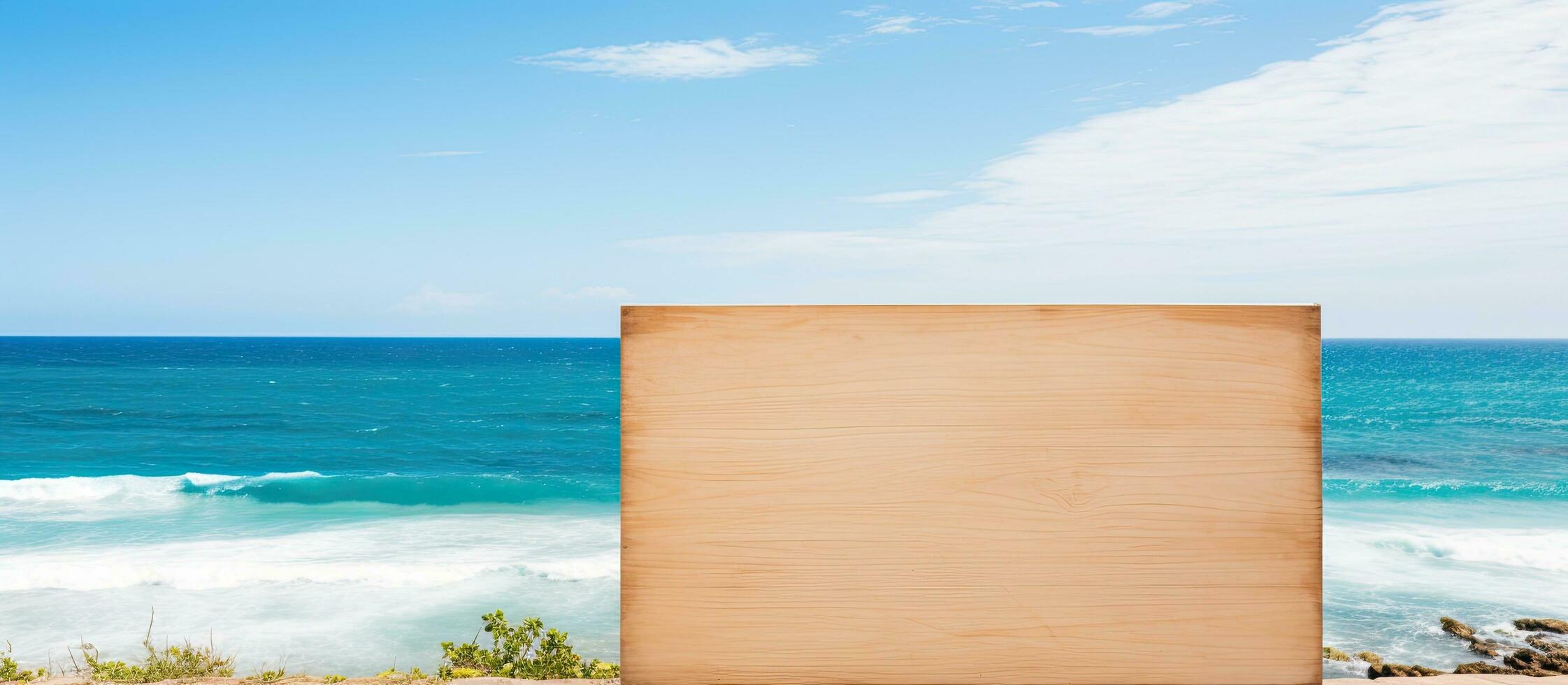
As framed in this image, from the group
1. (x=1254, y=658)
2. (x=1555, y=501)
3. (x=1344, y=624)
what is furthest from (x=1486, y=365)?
(x=1254, y=658)

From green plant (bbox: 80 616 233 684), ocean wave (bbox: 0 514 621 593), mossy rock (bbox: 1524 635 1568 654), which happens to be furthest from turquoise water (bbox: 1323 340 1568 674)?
ocean wave (bbox: 0 514 621 593)

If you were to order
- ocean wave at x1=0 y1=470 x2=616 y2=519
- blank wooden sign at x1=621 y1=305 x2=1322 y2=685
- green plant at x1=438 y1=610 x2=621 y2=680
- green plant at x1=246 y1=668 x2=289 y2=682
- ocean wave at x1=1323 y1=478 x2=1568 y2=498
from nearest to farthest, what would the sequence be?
blank wooden sign at x1=621 y1=305 x2=1322 y2=685 → green plant at x1=246 y1=668 x2=289 y2=682 → green plant at x1=438 y1=610 x2=621 y2=680 → ocean wave at x1=0 y1=470 x2=616 y2=519 → ocean wave at x1=1323 y1=478 x2=1568 y2=498

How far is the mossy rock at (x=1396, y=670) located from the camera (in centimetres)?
624

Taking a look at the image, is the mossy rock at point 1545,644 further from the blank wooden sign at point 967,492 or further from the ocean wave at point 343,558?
the ocean wave at point 343,558

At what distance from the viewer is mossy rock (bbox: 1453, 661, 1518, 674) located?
6.21 m

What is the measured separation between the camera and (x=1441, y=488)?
1644 cm

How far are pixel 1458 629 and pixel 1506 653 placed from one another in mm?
456

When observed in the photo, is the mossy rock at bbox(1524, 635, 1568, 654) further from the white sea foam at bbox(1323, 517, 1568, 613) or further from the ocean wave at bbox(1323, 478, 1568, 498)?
the ocean wave at bbox(1323, 478, 1568, 498)

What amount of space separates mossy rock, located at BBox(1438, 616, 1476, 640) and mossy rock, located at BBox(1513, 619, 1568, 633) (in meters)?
0.49

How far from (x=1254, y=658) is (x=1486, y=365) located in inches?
2510

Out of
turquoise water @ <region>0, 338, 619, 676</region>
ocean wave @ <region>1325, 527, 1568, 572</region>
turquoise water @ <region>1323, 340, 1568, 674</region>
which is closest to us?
turquoise water @ <region>0, 338, 619, 676</region>

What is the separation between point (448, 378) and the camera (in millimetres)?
43594

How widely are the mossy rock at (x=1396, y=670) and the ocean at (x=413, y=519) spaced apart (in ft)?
0.62

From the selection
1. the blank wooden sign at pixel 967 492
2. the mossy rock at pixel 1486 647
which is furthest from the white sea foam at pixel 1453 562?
the blank wooden sign at pixel 967 492
